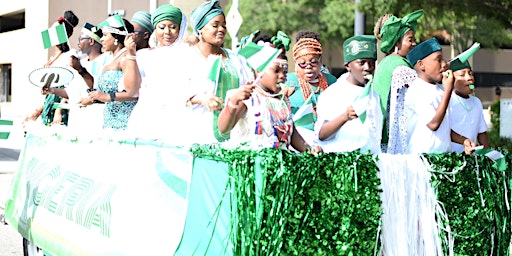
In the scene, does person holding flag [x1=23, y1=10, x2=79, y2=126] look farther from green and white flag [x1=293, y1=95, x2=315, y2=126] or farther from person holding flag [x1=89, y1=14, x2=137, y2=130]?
green and white flag [x1=293, y1=95, x2=315, y2=126]

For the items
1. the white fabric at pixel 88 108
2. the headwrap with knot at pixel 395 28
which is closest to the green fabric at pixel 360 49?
the headwrap with knot at pixel 395 28

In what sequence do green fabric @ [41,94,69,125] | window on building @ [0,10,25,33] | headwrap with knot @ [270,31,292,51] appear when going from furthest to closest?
1. window on building @ [0,10,25,33]
2. green fabric @ [41,94,69,125]
3. headwrap with knot @ [270,31,292,51]

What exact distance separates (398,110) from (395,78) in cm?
25

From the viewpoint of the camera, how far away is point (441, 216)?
4.48 m

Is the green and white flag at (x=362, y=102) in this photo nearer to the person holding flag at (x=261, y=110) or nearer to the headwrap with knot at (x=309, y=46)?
the person holding flag at (x=261, y=110)

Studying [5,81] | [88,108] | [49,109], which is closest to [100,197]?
[88,108]

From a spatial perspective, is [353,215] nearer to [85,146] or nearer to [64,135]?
[85,146]

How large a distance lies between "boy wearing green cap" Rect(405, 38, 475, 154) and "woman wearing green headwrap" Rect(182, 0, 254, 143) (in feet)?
3.42

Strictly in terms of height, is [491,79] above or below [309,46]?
above

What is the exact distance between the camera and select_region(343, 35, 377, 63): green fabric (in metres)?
5.20

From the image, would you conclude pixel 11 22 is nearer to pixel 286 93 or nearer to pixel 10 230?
pixel 10 230

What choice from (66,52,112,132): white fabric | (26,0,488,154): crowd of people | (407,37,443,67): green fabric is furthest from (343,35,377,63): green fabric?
(66,52,112,132): white fabric

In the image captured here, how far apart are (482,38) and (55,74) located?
101 feet

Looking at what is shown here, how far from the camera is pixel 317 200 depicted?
4047mm
